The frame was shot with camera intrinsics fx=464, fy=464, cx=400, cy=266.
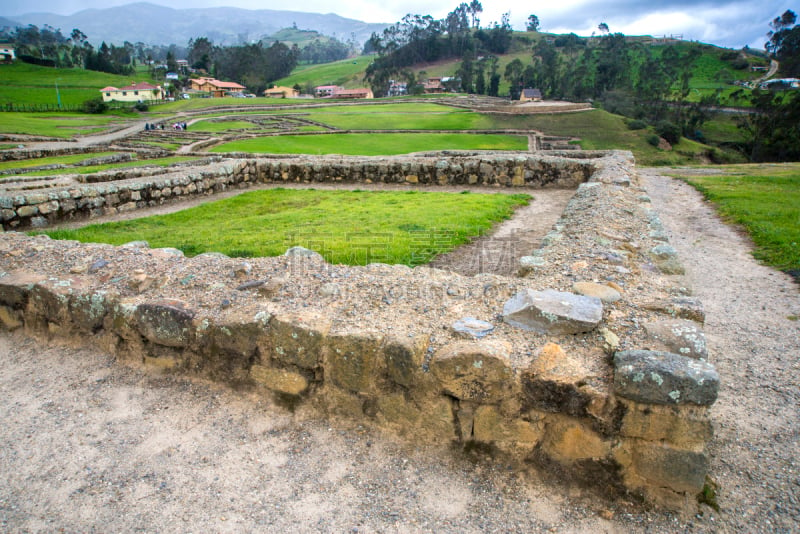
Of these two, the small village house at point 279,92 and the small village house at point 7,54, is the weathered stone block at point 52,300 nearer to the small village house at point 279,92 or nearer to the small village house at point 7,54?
the small village house at point 279,92

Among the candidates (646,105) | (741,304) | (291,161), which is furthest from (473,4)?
(741,304)

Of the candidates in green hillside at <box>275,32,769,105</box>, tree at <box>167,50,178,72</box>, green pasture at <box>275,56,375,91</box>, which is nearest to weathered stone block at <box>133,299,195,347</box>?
green hillside at <box>275,32,769,105</box>

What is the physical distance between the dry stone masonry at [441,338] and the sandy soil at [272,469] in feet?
0.59

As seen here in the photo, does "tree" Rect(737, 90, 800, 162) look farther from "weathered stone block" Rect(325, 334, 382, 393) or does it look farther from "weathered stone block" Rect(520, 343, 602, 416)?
"weathered stone block" Rect(325, 334, 382, 393)

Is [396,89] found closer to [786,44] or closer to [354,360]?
[786,44]

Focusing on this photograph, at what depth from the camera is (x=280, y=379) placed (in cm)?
358

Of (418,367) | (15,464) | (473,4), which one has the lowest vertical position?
(15,464)

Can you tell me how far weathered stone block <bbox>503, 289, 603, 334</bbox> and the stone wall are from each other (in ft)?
32.7

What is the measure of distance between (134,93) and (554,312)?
89.6m

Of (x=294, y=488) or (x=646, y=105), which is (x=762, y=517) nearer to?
(x=294, y=488)

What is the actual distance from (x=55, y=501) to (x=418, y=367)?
93.7 inches

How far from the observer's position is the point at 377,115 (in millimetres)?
50062

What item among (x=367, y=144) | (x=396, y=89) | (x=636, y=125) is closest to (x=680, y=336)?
(x=367, y=144)

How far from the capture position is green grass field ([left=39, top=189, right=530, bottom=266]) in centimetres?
694
